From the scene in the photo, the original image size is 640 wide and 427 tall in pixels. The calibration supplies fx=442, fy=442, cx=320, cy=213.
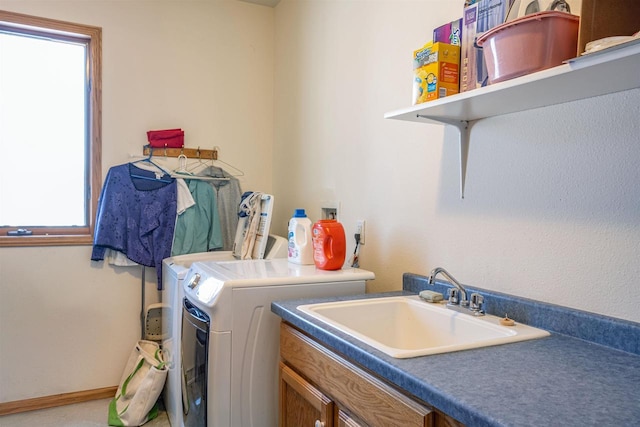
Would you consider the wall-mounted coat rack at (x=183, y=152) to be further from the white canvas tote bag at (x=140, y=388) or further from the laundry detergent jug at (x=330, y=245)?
the laundry detergent jug at (x=330, y=245)

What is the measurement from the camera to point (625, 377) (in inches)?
33.9

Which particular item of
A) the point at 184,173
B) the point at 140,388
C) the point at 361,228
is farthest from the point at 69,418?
the point at 361,228

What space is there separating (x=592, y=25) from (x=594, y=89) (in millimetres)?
216

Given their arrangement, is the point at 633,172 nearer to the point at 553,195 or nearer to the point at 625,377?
the point at 553,195

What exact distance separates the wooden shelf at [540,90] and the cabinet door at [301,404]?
2.65ft

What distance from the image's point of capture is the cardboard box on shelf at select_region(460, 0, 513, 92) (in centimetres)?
118

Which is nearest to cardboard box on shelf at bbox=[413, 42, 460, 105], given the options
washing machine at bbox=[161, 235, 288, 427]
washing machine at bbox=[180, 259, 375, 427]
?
washing machine at bbox=[180, 259, 375, 427]

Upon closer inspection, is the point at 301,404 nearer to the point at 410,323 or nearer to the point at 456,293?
the point at 410,323

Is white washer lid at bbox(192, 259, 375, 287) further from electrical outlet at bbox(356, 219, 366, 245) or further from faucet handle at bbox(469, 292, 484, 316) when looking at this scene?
faucet handle at bbox(469, 292, 484, 316)

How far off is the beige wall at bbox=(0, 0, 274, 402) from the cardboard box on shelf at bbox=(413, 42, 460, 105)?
1.98 meters

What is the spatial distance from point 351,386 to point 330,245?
2.58 ft

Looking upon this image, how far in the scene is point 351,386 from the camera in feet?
3.54

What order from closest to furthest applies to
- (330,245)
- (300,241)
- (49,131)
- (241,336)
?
1. (241,336)
2. (330,245)
3. (300,241)
4. (49,131)

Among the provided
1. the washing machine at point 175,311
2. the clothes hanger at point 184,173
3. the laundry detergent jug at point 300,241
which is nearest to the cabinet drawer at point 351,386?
the laundry detergent jug at point 300,241
